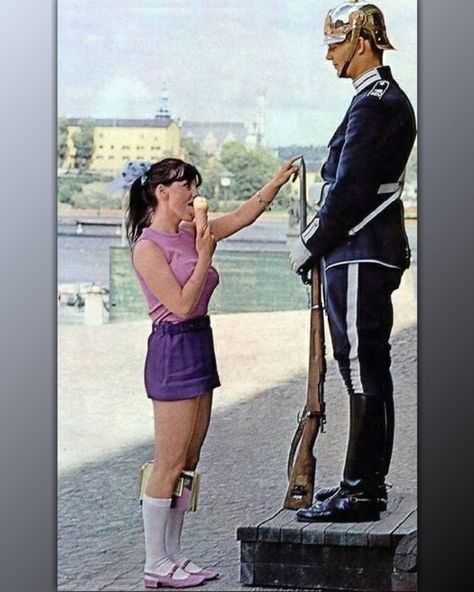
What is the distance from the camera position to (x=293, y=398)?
374cm

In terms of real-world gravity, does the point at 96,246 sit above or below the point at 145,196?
below

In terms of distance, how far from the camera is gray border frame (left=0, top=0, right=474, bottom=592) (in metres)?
3.72

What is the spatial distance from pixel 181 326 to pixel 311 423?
0.39m

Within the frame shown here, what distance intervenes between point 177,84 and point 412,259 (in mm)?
705

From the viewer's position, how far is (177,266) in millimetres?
3723

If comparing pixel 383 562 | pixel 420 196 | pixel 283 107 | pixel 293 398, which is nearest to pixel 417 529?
pixel 383 562

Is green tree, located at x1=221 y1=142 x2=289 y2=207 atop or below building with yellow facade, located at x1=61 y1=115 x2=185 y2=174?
below

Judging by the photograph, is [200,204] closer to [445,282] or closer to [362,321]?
[362,321]

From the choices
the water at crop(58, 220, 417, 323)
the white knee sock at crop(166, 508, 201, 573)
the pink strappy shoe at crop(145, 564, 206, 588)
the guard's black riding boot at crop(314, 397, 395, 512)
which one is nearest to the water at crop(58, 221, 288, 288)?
the water at crop(58, 220, 417, 323)

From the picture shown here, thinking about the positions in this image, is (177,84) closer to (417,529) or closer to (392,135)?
(392,135)

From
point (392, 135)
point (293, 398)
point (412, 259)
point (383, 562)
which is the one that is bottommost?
point (383, 562)

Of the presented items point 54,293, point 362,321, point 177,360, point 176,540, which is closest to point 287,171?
point 362,321

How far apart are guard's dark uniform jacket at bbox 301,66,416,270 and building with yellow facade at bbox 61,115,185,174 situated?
1.25 feet

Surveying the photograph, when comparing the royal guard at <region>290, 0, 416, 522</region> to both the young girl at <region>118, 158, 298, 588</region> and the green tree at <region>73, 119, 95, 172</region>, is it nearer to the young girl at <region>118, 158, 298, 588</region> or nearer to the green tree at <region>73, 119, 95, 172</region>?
the young girl at <region>118, 158, 298, 588</region>
